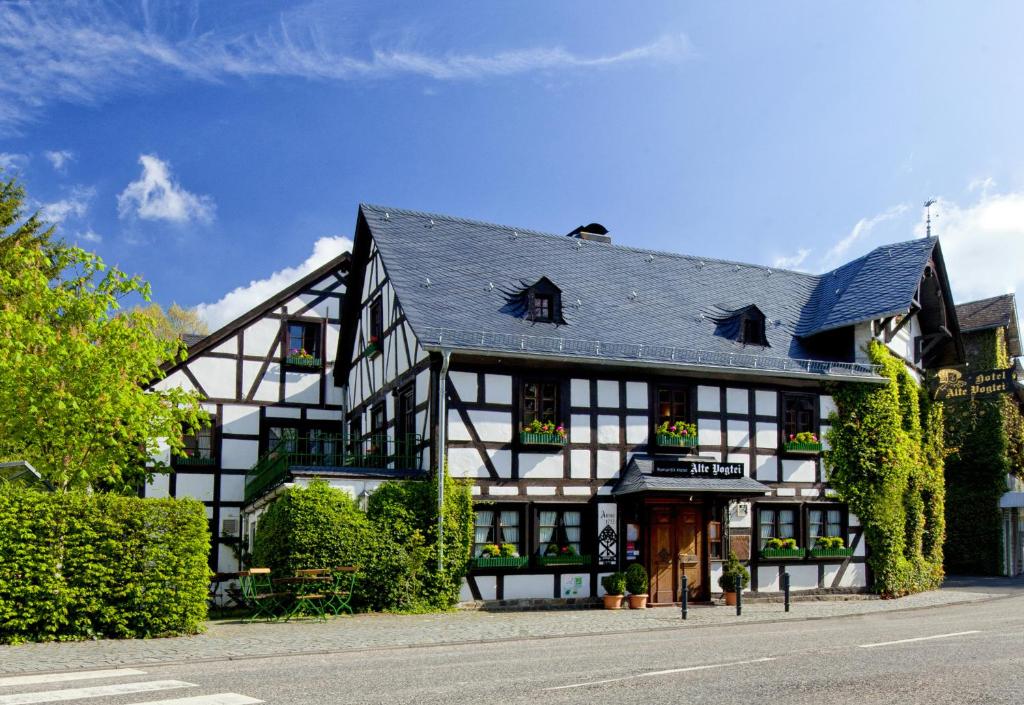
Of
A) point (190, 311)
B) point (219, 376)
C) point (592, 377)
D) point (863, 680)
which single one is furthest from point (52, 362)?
point (190, 311)

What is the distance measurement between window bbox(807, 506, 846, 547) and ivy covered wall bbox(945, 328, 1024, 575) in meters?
9.93

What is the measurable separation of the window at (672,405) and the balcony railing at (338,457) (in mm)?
5914

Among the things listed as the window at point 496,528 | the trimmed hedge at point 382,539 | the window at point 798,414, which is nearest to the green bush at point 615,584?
the window at point 496,528

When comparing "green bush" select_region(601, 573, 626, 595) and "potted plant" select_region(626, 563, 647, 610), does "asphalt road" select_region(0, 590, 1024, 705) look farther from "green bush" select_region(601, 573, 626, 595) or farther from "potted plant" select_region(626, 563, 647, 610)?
"potted plant" select_region(626, 563, 647, 610)

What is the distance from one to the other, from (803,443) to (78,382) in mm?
17211

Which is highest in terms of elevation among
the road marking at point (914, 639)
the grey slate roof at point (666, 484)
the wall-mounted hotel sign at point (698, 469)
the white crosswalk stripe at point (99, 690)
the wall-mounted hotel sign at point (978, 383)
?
the wall-mounted hotel sign at point (978, 383)

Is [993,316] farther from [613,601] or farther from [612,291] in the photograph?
[613,601]

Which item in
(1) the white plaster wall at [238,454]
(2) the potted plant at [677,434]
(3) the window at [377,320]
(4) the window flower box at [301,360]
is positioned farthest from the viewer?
(4) the window flower box at [301,360]

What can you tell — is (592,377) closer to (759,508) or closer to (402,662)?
(759,508)

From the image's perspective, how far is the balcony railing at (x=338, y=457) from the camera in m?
23.4

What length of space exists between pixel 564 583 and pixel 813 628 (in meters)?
6.74

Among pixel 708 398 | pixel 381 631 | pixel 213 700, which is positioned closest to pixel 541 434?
pixel 708 398

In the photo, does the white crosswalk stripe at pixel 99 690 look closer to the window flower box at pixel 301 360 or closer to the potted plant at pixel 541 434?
the potted plant at pixel 541 434

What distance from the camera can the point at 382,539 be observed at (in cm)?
2144
